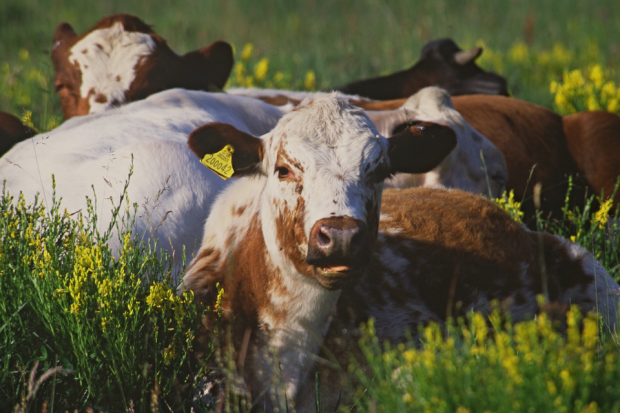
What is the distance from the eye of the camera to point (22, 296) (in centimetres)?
267

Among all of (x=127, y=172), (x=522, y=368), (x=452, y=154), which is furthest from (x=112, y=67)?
(x=522, y=368)

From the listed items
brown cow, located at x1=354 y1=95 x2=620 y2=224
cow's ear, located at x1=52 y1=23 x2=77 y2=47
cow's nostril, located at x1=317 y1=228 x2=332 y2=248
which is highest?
cow's ear, located at x1=52 y1=23 x2=77 y2=47

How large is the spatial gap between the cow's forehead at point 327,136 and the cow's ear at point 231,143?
0.31 feet

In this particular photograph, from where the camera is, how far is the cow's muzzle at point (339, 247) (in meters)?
2.32

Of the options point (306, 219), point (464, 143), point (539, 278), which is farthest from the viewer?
point (464, 143)

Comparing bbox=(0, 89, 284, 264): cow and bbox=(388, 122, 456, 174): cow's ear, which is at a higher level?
bbox=(388, 122, 456, 174): cow's ear

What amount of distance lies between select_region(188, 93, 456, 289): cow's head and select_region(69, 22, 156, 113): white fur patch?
2.91 m

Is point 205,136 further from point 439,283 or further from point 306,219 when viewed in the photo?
point 439,283

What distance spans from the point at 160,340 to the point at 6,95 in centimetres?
632

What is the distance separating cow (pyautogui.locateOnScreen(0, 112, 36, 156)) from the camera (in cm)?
508

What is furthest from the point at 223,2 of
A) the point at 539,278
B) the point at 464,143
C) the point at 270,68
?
the point at 539,278

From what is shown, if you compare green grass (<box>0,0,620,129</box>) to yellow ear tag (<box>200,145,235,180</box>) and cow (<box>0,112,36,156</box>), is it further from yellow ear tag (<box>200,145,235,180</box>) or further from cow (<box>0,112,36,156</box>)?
yellow ear tag (<box>200,145,235,180</box>)

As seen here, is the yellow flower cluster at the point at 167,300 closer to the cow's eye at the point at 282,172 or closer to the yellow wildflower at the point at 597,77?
the cow's eye at the point at 282,172

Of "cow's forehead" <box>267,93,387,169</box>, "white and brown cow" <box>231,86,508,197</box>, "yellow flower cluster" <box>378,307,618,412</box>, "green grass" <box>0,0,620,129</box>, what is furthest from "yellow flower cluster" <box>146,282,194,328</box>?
"green grass" <box>0,0,620,129</box>
